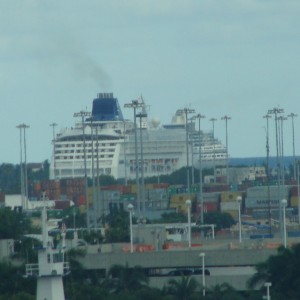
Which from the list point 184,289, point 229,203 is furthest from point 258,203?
point 184,289

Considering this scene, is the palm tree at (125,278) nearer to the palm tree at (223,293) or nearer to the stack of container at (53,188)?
the palm tree at (223,293)

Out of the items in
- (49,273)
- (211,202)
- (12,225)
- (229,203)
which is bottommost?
(49,273)

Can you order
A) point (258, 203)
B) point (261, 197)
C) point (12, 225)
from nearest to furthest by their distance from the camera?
point (12, 225) → point (258, 203) → point (261, 197)

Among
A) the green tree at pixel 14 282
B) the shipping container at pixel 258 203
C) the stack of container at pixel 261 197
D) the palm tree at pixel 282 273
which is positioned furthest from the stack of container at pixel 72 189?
the green tree at pixel 14 282

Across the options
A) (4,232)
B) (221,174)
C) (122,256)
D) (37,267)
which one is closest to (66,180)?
(221,174)

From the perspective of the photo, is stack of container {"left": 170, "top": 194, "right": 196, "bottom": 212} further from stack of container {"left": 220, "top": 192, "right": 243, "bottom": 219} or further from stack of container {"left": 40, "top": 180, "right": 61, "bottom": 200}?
stack of container {"left": 40, "top": 180, "right": 61, "bottom": 200}

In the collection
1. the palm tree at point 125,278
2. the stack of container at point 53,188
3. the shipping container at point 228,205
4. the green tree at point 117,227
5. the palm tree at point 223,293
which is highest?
the stack of container at point 53,188

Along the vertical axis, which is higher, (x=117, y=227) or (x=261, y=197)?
(x=261, y=197)

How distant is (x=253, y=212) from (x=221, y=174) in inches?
2144

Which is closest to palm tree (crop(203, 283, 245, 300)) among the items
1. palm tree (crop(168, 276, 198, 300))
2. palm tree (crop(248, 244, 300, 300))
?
palm tree (crop(168, 276, 198, 300))

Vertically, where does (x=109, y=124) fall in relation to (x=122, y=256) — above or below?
above

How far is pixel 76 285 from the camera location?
48938 mm

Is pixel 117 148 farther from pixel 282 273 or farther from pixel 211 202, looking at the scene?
pixel 282 273

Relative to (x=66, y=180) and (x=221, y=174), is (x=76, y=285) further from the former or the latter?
(x=221, y=174)
